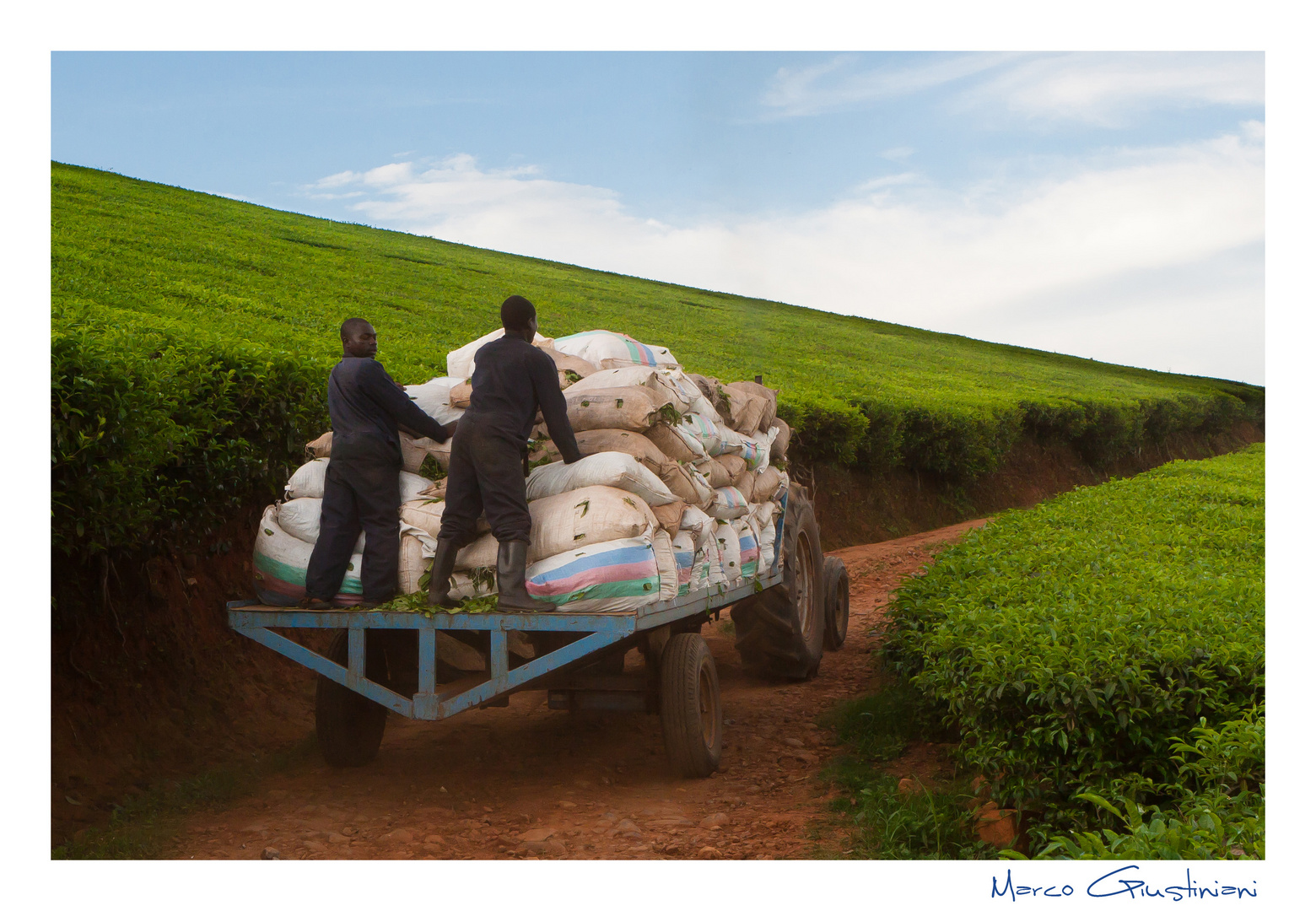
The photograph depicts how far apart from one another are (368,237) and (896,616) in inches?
1237

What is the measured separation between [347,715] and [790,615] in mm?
3187

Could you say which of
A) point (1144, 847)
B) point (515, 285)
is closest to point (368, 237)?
point (515, 285)

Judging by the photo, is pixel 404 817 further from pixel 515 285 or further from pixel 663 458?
pixel 515 285

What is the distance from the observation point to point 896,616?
5871 millimetres

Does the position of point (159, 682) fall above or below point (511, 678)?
below

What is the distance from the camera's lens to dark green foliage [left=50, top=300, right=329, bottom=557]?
4504 mm

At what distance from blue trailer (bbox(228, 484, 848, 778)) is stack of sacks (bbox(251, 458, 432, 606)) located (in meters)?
0.16

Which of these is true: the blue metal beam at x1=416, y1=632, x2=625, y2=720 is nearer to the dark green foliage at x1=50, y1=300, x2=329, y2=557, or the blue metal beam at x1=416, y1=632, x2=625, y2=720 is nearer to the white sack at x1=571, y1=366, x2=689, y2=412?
the white sack at x1=571, y1=366, x2=689, y2=412

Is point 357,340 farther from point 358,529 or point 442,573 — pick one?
point 442,573

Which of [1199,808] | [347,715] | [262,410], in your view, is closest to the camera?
[1199,808]

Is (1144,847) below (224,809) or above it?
above

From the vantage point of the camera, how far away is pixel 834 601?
834cm

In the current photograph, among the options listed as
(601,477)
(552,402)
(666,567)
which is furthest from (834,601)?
Result: (552,402)

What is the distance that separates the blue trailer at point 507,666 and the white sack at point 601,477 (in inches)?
22.6
